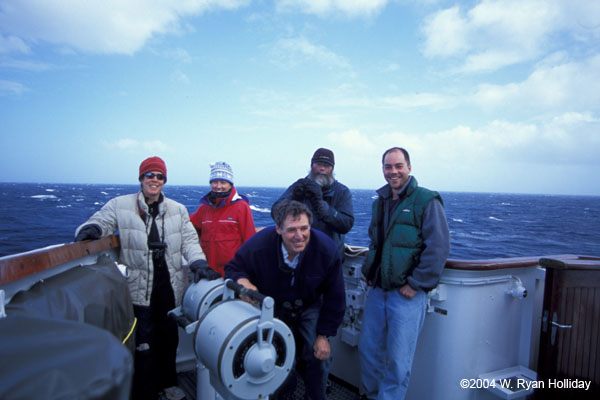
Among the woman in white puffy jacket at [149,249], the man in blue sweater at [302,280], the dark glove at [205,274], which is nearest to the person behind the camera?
the dark glove at [205,274]

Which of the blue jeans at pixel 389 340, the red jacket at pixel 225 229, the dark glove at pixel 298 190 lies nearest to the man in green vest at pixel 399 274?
the blue jeans at pixel 389 340

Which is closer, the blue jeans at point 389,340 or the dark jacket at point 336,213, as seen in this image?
the blue jeans at point 389,340

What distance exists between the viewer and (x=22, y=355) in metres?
0.76

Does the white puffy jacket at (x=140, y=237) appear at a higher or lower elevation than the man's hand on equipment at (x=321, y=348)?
higher

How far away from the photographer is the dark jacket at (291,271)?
239 centimetres

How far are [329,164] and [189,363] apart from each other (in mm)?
2463

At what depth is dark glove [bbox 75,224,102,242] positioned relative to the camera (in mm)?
2562

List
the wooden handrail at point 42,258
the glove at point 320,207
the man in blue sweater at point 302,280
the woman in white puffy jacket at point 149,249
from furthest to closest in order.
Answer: the glove at point 320,207 < the woman in white puffy jacket at point 149,249 < the man in blue sweater at point 302,280 < the wooden handrail at point 42,258

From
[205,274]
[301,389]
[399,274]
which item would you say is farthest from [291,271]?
[301,389]

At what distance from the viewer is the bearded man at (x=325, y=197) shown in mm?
3197

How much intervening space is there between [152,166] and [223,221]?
78cm

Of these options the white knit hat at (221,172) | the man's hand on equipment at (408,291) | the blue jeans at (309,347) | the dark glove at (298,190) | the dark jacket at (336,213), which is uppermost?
the white knit hat at (221,172)

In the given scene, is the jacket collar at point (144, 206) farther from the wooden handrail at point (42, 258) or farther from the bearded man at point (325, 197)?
the bearded man at point (325, 197)

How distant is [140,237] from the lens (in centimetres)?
280
